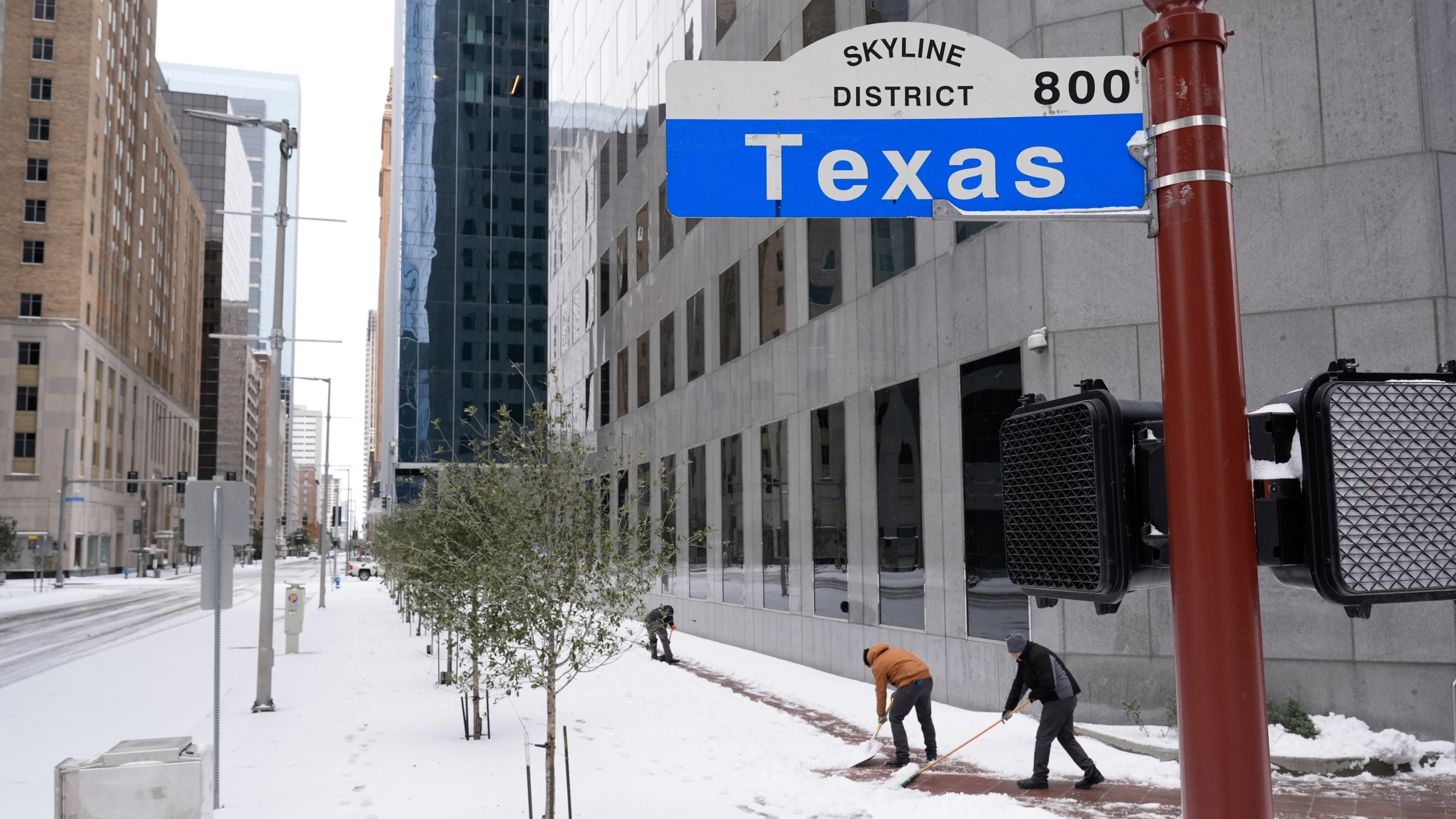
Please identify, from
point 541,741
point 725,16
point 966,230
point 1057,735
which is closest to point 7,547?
point 725,16

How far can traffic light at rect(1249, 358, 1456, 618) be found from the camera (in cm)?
224

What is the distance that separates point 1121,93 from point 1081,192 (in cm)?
33

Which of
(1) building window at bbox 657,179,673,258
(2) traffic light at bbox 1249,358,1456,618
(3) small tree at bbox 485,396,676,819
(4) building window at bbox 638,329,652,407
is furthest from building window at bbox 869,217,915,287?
(2) traffic light at bbox 1249,358,1456,618

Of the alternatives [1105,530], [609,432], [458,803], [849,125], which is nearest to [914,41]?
[849,125]

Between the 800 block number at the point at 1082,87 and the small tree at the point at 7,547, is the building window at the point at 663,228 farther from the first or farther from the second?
the small tree at the point at 7,547

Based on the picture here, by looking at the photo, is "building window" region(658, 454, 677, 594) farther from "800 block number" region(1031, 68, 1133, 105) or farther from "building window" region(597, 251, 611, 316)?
"800 block number" region(1031, 68, 1133, 105)

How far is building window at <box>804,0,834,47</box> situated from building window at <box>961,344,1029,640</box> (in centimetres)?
893

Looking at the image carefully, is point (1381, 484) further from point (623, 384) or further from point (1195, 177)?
point (623, 384)

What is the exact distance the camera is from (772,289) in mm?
25453

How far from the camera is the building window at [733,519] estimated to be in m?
27.6

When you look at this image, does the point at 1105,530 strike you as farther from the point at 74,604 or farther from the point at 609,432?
the point at 74,604

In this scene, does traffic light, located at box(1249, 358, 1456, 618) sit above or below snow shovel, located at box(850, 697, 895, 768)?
above

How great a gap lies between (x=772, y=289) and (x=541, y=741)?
13.3 meters

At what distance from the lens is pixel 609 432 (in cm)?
4181
